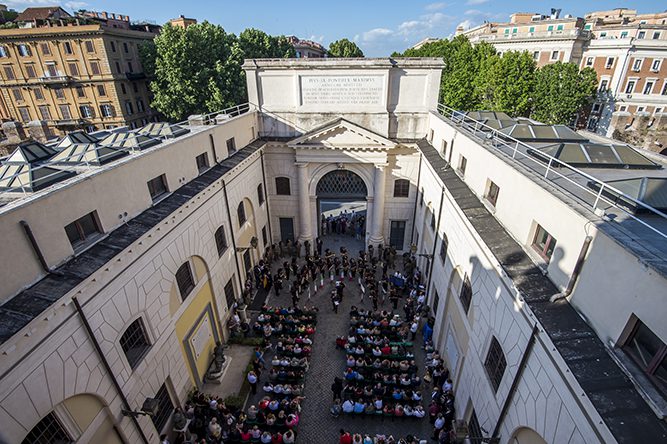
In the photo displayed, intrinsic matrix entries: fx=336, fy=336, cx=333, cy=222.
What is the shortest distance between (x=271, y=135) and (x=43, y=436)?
66.0 feet

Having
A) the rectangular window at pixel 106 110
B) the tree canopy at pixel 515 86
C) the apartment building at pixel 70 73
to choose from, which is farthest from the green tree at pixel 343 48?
the rectangular window at pixel 106 110

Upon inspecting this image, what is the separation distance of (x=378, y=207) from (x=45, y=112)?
49.3 m

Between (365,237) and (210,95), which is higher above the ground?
(210,95)

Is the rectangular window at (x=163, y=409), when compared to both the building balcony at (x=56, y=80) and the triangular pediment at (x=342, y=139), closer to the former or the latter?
the triangular pediment at (x=342, y=139)

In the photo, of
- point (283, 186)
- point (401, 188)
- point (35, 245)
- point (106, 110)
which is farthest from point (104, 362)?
point (106, 110)

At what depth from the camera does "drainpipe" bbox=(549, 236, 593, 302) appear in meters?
7.12

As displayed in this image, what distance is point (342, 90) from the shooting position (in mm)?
22641

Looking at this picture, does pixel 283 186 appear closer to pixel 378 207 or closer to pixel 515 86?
pixel 378 207

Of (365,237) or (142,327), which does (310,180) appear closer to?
(365,237)

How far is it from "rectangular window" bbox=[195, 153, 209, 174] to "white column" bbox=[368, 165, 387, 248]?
11.5 meters

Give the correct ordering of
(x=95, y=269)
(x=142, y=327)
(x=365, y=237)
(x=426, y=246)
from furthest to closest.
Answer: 1. (x=365, y=237)
2. (x=426, y=246)
3. (x=142, y=327)
4. (x=95, y=269)

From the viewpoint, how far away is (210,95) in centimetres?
3806

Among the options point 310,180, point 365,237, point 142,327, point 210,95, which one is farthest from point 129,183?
point 210,95

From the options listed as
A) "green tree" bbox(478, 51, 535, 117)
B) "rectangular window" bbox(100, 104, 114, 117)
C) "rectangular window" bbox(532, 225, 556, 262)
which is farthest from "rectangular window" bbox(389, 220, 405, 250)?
"rectangular window" bbox(100, 104, 114, 117)
